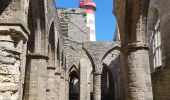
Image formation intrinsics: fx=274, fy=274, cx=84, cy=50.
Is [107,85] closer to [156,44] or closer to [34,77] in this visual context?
[156,44]

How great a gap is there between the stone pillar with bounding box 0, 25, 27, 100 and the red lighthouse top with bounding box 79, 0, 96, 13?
34154 millimetres

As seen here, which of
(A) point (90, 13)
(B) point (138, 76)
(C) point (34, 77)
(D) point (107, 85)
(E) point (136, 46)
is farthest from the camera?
(A) point (90, 13)

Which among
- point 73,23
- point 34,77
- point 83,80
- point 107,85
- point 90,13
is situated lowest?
point 34,77

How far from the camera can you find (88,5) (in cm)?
3841

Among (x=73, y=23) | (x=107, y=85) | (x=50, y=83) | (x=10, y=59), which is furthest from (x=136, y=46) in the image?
(x=107, y=85)

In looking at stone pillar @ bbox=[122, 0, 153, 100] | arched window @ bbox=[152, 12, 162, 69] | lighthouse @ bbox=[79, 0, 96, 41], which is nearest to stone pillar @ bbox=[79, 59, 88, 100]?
arched window @ bbox=[152, 12, 162, 69]

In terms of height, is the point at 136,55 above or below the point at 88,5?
below

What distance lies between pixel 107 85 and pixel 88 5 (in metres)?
16.4

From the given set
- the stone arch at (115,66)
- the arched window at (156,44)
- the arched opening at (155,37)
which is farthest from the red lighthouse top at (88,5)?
the arched window at (156,44)

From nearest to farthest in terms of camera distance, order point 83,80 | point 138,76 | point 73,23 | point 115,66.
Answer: point 138,76
point 83,80
point 73,23
point 115,66

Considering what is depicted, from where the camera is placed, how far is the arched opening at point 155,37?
1226 centimetres

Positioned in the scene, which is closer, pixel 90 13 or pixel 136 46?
pixel 136 46

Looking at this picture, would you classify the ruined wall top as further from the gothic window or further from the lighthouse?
the lighthouse

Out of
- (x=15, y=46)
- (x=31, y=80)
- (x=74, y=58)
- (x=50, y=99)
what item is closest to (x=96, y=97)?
(x=74, y=58)
